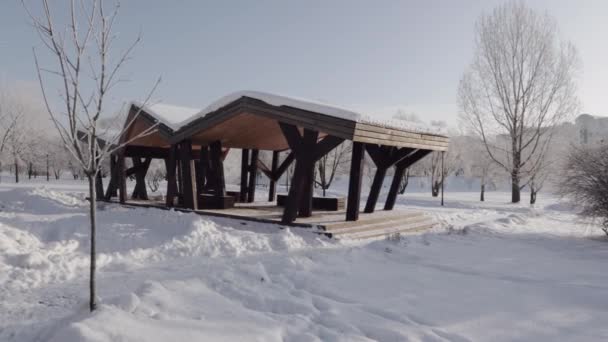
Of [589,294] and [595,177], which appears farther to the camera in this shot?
[595,177]

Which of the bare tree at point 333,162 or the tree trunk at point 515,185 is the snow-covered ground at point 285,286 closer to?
the bare tree at point 333,162

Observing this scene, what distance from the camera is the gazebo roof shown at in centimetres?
856

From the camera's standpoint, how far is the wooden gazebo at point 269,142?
8930 millimetres

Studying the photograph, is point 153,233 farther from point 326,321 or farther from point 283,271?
point 326,321

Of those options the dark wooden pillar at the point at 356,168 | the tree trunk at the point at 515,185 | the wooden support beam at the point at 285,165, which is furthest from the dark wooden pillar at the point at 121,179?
the tree trunk at the point at 515,185

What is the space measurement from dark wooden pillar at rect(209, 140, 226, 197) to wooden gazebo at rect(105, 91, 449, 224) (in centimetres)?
3

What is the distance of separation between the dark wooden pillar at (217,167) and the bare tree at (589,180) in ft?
33.5

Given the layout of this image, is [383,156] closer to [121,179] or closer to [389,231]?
[389,231]

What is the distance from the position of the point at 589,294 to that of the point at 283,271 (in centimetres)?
407

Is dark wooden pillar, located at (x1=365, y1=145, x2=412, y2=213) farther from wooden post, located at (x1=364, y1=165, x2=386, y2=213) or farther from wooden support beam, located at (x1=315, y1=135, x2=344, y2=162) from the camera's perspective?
wooden support beam, located at (x1=315, y1=135, x2=344, y2=162)

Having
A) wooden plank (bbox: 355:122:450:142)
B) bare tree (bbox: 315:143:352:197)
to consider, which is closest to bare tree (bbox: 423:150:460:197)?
bare tree (bbox: 315:143:352:197)

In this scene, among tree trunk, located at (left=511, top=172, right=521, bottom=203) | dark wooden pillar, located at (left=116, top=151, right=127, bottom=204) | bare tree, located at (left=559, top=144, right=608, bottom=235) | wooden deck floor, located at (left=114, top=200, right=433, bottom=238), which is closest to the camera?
wooden deck floor, located at (left=114, top=200, right=433, bottom=238)

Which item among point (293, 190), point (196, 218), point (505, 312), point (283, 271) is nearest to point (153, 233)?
point (196, 218)

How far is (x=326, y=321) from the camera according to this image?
3.94 meters
